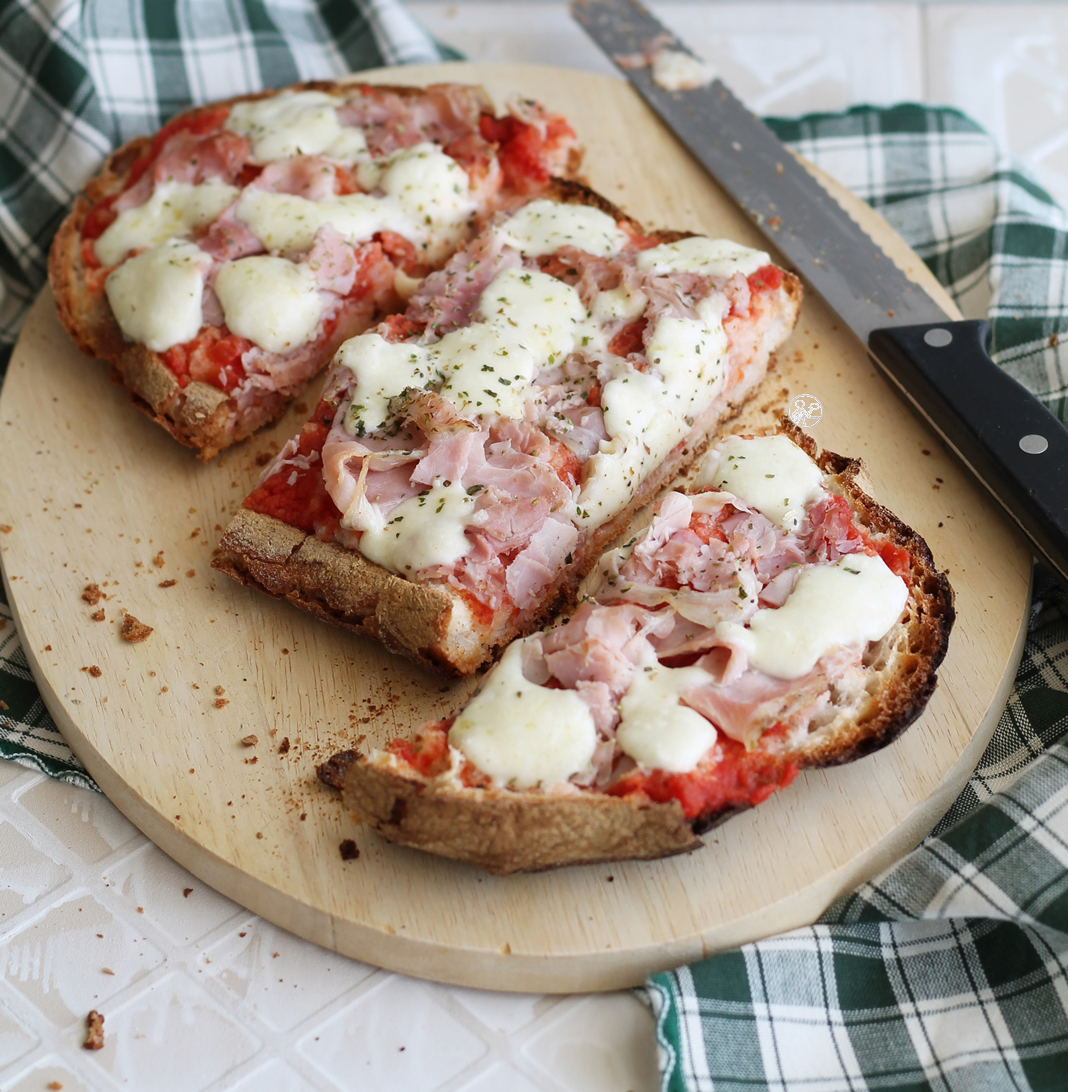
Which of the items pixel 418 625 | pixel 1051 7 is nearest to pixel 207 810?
pixel 418 625

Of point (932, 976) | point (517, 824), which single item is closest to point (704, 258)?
point (517, 824)

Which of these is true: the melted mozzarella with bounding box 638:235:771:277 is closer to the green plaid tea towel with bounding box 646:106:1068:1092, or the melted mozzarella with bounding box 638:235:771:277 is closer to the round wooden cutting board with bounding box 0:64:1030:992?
the round wooden cutting board with bounding box 0:64:1030:992

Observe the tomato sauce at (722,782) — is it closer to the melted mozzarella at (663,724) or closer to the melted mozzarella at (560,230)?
the melted mozzarella at (663,724)

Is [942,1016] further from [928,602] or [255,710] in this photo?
[255,710]

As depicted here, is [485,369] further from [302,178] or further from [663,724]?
[663,724]

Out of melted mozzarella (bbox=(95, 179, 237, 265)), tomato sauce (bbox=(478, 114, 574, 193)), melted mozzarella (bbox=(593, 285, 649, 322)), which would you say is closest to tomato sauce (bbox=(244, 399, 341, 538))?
melted mozzarella (bbox=(593, 285, 649, 322))

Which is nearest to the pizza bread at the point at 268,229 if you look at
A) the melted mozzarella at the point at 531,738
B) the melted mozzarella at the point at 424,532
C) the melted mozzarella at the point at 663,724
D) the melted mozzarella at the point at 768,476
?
the melted mozzarella at the point at 424,532
